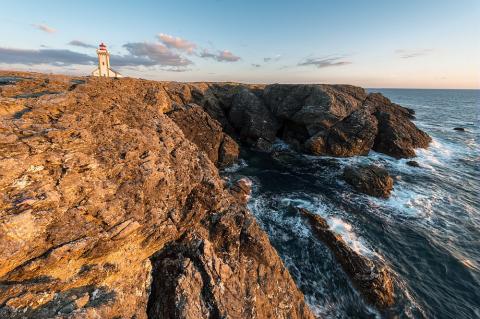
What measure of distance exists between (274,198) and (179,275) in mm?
16257

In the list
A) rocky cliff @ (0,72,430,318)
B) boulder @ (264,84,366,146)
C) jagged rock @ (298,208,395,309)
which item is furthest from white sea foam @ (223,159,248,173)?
jagged rock @ (298,208,395,309)

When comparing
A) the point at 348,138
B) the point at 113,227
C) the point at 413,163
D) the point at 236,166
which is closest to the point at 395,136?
the point at 413,163

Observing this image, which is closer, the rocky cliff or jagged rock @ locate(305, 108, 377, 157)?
the rocky cliff

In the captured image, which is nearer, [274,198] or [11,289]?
[11,289]

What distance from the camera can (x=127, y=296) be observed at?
8.67 metres

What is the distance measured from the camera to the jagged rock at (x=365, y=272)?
539 inches

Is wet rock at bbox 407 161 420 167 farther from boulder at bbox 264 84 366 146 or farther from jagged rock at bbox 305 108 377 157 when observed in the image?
boulder at bbox 264 84 366 146

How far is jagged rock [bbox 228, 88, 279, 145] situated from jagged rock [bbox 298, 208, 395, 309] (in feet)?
87.0

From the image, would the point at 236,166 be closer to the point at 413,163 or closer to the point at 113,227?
the point at 113,227

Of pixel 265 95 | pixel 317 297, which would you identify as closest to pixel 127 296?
pixel 317 297

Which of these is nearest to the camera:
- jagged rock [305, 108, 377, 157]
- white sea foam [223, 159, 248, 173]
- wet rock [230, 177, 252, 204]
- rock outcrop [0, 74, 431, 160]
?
wet rock [230, 177, 252, 204]

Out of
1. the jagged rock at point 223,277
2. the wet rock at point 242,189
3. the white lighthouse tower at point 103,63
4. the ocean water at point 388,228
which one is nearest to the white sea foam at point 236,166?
the ocean water at point 388,228

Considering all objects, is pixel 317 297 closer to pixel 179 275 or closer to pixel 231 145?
pixel 179 275

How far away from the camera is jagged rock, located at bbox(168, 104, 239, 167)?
29.7 meters
